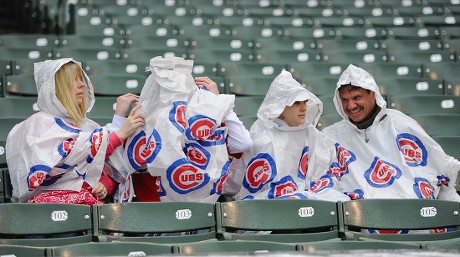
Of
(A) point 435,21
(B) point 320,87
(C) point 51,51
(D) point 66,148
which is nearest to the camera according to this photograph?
(D) point 66,148

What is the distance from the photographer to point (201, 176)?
5000mm

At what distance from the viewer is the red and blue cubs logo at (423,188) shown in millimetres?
5281

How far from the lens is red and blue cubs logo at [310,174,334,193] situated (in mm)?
5206

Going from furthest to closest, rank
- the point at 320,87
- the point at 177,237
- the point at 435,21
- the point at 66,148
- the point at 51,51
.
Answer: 1. the point at 435,21
2. the point at 51,51
3. the point at 320,87
4. the point at 66,148
5. the point at 177,237

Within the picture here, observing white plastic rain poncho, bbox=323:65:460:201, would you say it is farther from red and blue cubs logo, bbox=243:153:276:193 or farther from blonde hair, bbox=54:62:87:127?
blonde hair, bbox=54:62:87:127

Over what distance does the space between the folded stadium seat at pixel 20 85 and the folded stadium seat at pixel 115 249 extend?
2905 millimetres

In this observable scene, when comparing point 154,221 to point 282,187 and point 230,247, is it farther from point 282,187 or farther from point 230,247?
point 282,187

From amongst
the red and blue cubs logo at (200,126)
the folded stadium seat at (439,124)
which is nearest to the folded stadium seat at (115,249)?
the red and blue cubs logo at (200,126)

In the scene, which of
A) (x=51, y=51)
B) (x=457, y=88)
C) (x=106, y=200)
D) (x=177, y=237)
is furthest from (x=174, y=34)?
(x=177, y=237)

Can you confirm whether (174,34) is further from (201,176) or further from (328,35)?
(201,176)

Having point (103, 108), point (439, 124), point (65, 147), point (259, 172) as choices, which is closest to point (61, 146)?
point (65, 147)

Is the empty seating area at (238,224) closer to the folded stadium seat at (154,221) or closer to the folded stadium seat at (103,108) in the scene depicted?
the folded stadium seat at (154,221)

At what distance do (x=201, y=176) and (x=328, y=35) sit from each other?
13.9 feet

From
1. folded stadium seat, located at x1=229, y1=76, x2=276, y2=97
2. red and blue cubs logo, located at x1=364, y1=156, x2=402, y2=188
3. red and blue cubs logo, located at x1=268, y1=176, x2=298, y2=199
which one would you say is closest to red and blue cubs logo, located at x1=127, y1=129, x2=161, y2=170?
red and blue cubs logo, located at x1=268, y1=176, x2=298, y2=199
